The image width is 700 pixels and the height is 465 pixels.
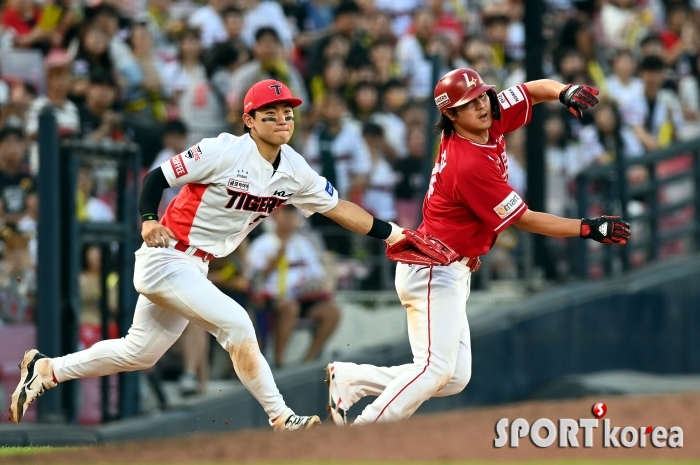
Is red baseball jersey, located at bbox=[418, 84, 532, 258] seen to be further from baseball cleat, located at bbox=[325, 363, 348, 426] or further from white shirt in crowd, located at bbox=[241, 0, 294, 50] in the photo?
white shirt in crowd, located at bbox=[241, 0, 294, 50]

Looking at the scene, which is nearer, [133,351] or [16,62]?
[133,351]

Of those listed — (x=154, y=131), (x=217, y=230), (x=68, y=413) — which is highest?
(x=154, y=131)

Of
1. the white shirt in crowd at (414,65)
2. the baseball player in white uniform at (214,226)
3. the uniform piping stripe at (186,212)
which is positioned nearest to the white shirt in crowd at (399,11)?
the white shirt in crowd at (414,65)

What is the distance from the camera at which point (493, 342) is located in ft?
36.8

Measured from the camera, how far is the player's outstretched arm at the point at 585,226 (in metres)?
6.92

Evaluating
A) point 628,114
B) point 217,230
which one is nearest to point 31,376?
point 217,230

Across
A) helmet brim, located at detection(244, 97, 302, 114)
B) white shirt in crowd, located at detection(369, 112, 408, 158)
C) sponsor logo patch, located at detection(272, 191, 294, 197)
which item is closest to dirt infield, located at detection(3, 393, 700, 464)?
sponsor logo patch, located at detection(272, 191, 294, 197)

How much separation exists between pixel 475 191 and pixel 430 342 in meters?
0.88

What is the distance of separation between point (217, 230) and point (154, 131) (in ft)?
11.1

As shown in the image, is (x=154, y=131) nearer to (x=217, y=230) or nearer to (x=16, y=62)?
(x=16, y=62)

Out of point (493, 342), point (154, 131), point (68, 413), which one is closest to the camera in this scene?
point (68, 413)

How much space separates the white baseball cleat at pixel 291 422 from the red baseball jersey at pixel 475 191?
4.16 ft

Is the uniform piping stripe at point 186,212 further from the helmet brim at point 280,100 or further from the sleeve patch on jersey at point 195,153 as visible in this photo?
the helmet brim at point 280,100

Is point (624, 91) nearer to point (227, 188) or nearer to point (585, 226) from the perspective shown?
point (585, 226)
